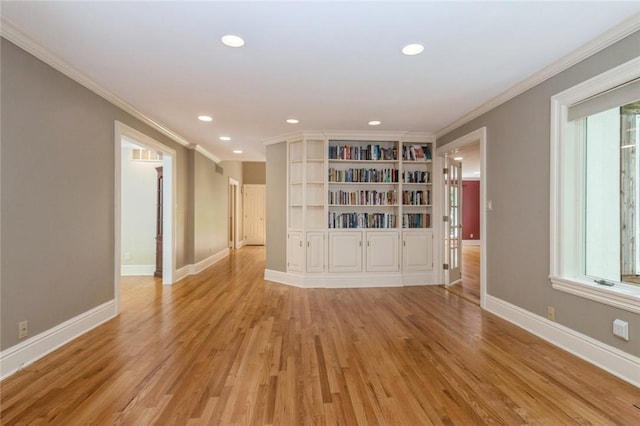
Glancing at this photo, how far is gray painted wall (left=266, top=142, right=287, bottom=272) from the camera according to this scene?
17.2ft

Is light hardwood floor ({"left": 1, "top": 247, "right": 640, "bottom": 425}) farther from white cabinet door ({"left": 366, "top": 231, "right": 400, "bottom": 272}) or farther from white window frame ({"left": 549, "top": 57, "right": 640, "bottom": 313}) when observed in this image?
white cabinet door ({"left": 366, "top": 231, "right": 400, "bottom": 272})

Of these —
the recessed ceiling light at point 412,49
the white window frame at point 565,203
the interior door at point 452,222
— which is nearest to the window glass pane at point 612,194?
the white window frame at point 565,203

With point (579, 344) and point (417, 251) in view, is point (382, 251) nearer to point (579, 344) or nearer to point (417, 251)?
point (417, 251)

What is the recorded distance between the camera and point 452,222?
17.2 feet

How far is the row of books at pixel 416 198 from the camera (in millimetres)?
5117

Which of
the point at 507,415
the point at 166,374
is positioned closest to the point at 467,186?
the point at 507,415

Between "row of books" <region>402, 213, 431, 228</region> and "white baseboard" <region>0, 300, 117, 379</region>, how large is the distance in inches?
172

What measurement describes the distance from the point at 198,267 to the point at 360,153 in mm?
3998

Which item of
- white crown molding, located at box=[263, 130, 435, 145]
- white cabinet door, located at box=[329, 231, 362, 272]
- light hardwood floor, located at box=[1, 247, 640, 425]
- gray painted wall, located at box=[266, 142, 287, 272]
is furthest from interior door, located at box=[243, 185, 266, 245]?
light hardwood floor, located at box=[1, 247, 640, 425]

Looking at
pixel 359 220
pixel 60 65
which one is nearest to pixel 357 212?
pixel 359 220

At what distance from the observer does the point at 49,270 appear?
2596mm

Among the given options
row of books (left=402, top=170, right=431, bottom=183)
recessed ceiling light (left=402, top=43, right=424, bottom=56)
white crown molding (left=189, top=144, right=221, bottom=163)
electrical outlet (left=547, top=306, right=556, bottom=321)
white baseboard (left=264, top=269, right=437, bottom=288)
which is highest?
recessed ceiling light (left=402, top=43, right=424, bottom=56)

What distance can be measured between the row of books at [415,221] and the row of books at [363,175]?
678 mm

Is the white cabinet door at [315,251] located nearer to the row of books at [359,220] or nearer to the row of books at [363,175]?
the row of books at [359,220]
